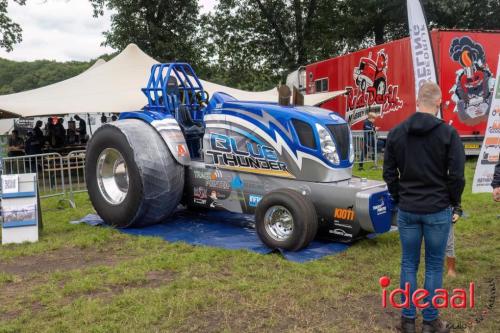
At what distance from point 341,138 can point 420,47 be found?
56.1 inches

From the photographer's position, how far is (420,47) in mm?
5152

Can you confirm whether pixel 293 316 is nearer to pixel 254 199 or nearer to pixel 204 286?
pixel 204 286

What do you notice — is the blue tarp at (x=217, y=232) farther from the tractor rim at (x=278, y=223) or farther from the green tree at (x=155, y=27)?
the green tree at (x=155, y=27)

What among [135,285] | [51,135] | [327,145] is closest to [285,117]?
[327,145]

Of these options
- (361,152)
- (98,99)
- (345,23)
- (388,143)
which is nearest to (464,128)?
(361,152)

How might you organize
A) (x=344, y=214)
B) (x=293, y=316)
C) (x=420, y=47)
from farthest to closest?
1. (x=344, y=214)
2. (x=420, y=47)
3. (x=293, y=316)

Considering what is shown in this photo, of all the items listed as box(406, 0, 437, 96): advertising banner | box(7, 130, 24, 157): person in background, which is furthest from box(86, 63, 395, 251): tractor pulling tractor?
box(7, 130, 24, 157): person in background

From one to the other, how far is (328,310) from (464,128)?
9542mm

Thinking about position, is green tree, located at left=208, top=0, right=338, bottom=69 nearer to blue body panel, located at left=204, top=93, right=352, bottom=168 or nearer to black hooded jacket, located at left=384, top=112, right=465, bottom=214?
blue body panel, located at left=204, top=93, right=352, bottom=168

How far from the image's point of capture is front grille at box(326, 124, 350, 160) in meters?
6.00

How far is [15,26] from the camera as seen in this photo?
82.1ft

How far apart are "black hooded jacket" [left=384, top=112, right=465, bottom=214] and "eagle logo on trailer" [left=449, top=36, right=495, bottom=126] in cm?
943

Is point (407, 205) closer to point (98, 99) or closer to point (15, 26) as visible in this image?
point (98, 99)

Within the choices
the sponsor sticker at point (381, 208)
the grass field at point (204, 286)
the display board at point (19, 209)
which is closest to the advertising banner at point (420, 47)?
the sponsor sticker at point (381, 208)
